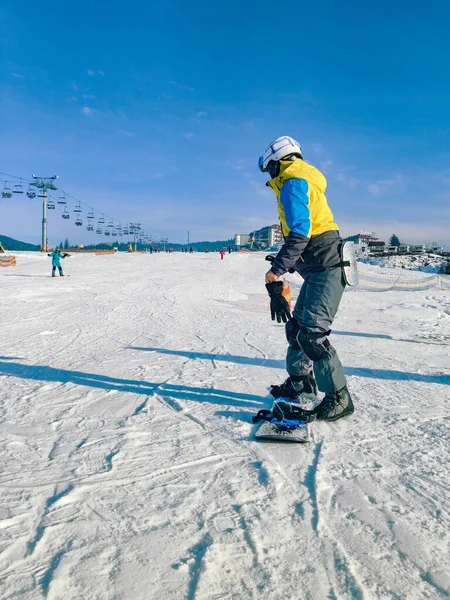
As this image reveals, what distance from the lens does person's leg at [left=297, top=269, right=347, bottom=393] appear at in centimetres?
291

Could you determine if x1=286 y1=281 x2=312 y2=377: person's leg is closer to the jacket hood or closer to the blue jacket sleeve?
the blue jacket sleeve

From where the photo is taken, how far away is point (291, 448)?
8.45 feet

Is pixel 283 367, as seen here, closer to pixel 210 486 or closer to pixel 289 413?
pixel 289 413

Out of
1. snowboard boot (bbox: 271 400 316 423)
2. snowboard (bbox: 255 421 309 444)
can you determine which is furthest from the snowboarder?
snowboard (bbox: 255 421 309 444)

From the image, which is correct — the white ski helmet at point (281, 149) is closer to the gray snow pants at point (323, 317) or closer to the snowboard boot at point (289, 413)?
the gray snow pants at point (323, 317)

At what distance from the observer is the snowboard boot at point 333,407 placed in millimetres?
2993

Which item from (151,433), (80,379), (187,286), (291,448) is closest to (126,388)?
(80,379)

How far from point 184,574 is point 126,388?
8.22 feet

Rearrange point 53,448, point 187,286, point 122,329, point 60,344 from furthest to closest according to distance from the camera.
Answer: point 187,286, point 122,329, point 60,344, point 53,448

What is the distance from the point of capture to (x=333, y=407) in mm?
3002

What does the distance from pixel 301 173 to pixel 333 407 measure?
1.91 m

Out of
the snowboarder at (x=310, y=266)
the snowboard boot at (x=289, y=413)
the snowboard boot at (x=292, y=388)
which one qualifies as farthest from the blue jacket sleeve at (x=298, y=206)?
the snowboard boot at (x=289, y=413)

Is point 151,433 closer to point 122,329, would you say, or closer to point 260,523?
point 260,523

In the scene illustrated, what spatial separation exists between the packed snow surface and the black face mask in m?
2.07
